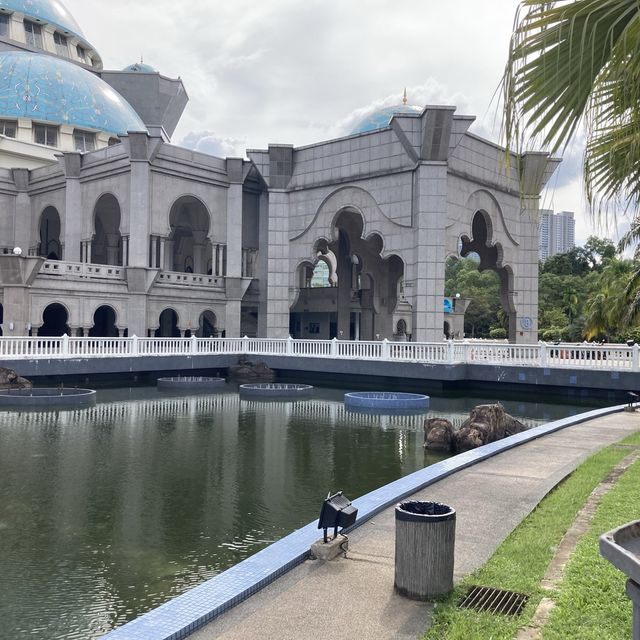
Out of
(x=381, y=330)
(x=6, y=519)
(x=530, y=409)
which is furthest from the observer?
(x=381, y=330)

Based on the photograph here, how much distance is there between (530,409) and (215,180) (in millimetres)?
22999

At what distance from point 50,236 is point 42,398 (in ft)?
92.5

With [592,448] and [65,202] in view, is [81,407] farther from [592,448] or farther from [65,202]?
[65,202]

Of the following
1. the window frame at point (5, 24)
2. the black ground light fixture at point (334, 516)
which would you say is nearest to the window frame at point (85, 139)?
the window frame at point (5, 24)

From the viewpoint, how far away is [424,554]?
4.85m

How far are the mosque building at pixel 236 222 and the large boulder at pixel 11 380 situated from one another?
23.2 ft

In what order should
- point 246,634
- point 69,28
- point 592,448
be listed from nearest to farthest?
1. point 246,634
2. point 592,448
3. point 69,28

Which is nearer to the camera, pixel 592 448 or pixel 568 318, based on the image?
pixel 592 448

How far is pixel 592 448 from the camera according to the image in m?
11.2

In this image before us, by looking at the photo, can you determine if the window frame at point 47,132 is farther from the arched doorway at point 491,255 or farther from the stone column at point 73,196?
the arched doorway at point 491,255

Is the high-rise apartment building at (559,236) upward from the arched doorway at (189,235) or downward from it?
upward

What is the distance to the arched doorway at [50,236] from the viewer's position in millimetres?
42250

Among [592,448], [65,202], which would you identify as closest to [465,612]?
[592,448]

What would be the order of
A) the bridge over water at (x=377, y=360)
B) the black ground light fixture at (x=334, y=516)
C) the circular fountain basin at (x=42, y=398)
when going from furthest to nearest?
the bridge over water at (x=377, y=360), the circular fountain basin at (x=42, y=398), the black ground light fixture at (x=334, y=516)
